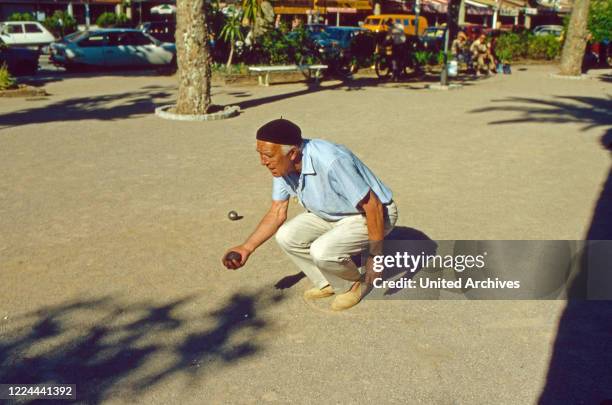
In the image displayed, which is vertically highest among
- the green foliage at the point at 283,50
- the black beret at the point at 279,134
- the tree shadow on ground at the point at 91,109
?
the black beret at the point at 279,134

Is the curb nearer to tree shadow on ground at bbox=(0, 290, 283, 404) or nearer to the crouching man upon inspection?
tree shadow on ground at bbox=(0, 290, 283, 404)

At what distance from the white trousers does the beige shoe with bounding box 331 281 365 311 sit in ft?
0.38

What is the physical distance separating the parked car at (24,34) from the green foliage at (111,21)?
37.2 feet

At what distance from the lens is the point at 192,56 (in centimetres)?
1288

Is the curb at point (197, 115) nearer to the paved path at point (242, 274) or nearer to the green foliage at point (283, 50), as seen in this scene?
the paved path at point (242, 274)

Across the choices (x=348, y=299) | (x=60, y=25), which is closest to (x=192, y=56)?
(x=348, y=299)

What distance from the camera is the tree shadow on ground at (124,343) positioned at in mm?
3875

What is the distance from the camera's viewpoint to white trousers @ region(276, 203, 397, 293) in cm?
443

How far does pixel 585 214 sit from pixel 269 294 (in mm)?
3823

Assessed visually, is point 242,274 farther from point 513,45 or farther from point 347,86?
point 513,45

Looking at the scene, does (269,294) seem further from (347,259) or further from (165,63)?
(165,63)

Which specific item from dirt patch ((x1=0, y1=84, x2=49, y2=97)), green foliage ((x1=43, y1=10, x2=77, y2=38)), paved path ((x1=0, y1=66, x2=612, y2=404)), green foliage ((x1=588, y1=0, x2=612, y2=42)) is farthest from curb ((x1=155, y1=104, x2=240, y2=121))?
green foliage ((x1=43, y1=10, x2=77, y2=38))

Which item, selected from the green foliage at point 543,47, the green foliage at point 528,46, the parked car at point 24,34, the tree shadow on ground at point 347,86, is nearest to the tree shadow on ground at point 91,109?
the tree shadow on ground at point 347,86

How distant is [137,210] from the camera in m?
7.13
